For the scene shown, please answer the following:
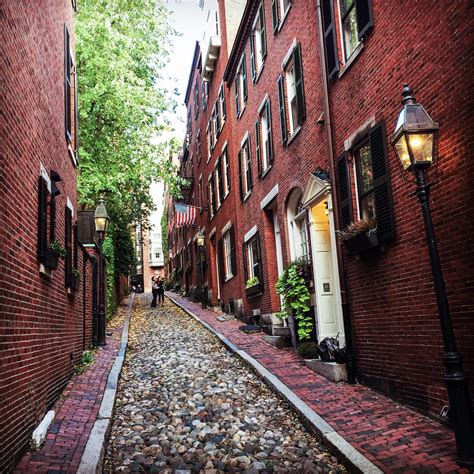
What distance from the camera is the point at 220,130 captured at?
21156mm

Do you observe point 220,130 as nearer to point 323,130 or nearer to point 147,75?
point 147,75

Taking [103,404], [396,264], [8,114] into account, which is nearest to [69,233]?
[103,404]

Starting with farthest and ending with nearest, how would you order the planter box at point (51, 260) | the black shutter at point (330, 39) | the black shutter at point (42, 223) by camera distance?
the black shutter at point (330, 39)
the planter box at point (51, 260)
the black shutter at point (42, 223)

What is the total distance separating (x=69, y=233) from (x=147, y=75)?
12.5m

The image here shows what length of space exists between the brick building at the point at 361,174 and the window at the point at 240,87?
1.17ft

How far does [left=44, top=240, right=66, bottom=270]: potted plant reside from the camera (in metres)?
6.99

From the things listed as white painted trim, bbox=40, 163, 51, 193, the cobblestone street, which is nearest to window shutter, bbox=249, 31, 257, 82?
the cobblestone street

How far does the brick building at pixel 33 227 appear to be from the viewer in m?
5.00

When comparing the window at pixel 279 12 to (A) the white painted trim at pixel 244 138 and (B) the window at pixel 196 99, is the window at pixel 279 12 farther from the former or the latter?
(B) the window at pixel 196 99

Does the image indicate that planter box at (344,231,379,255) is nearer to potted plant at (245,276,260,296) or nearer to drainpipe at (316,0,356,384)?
drainpipe at (316,0,356,384)

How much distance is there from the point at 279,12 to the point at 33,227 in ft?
29.8

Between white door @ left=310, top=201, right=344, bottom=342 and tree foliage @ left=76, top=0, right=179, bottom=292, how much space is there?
8.66 metres

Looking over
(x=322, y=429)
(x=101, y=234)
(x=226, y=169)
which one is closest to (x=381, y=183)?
(x=322, y=429)

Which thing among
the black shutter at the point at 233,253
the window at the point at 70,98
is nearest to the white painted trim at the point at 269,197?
the black shutter at the point at 233,253
